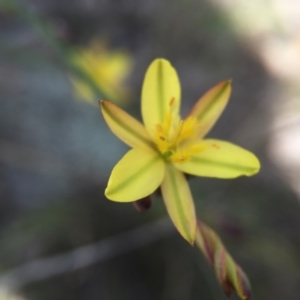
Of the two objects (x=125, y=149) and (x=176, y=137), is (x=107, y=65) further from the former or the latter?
(x=176, y=137)

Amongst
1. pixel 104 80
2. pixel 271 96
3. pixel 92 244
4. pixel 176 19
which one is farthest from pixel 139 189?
pixel 176 19

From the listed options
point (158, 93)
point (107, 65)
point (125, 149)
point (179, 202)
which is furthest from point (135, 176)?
point (107, 65)

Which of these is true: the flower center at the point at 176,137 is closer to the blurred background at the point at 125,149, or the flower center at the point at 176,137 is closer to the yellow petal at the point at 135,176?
the yellow petal at the point at 135,176

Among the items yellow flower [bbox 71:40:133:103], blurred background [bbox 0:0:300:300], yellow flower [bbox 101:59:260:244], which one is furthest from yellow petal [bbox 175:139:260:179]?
yellow flower [bbox 71:40:133:103]

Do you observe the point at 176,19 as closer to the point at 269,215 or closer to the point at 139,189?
the point at 269,215

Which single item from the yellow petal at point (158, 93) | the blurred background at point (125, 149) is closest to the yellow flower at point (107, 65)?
the blurred background at point (125, 149)

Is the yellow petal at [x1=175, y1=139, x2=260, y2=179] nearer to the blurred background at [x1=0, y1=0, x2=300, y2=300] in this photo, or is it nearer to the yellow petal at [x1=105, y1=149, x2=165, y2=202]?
the yellow petal at [x1=105, y1=149, x2=165, y2=202]
